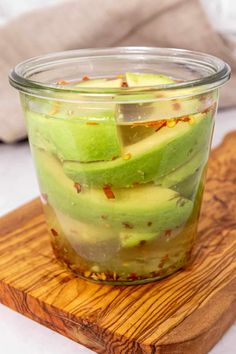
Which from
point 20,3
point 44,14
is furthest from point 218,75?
point 20,3

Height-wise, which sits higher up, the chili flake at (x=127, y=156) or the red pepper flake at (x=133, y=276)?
the chili flake at (x=127, y=156)

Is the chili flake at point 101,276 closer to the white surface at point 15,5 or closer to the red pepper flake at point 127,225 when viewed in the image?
the red pepper flake at point 127,225

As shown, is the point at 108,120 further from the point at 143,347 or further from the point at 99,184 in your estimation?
the point at 143,347

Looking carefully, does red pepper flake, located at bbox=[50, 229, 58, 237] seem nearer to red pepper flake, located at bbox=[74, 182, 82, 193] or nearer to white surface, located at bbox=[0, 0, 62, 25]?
red pepper flake, located at bbox=[74, 182, 82, 193]

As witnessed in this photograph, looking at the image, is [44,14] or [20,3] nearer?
[44,14]

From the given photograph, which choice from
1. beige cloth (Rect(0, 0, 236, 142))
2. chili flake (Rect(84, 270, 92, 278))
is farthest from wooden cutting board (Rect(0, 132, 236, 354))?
beige cloth (Rect(0, 0, 236, 142))

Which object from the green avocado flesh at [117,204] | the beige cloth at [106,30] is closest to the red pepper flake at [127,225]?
the green avocado flesh at [117,204]

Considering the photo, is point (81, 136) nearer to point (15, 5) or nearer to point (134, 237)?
point (134, 237)
